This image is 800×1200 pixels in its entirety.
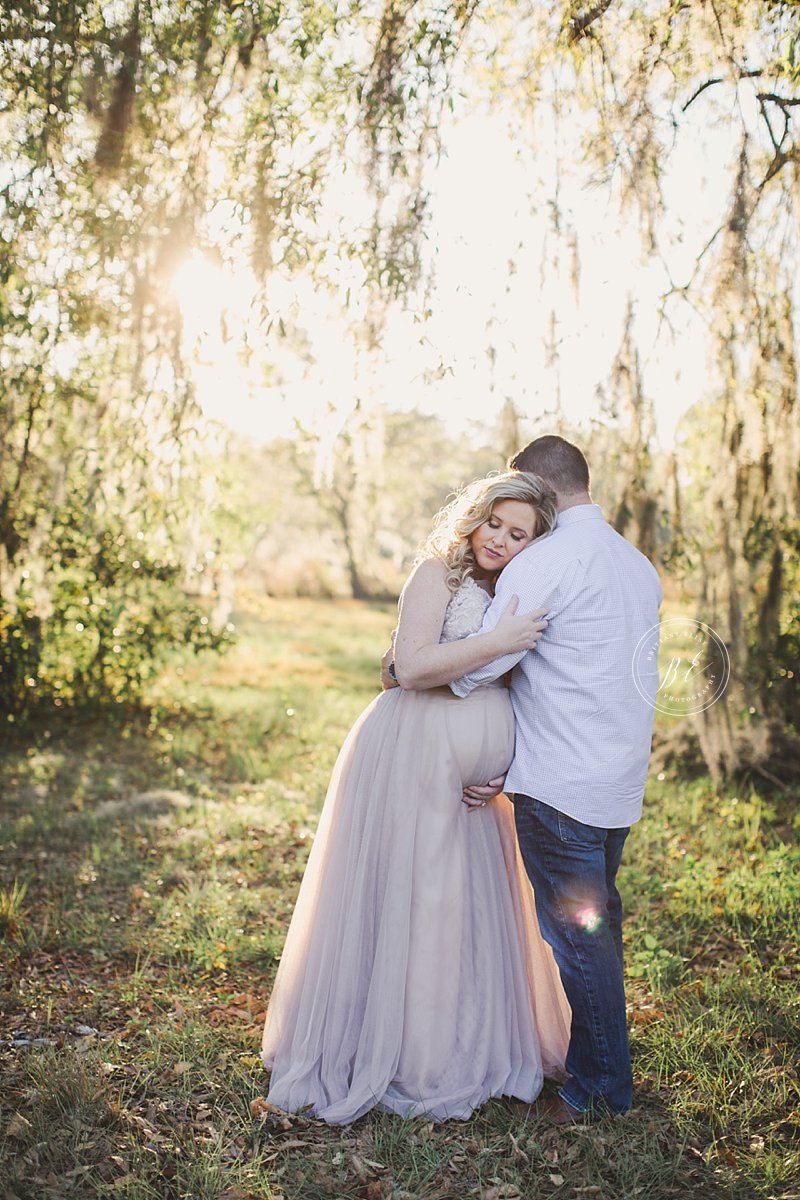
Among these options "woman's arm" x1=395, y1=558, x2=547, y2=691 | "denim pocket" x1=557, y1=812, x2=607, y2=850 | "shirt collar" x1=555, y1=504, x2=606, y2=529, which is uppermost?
"shirt collar" x1=555, y1=504, x2=606, y2=529

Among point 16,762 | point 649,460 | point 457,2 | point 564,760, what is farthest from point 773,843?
point 16,762

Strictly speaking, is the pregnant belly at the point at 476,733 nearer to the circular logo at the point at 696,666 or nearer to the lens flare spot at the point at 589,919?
the lens flare spot at the point at 589,919

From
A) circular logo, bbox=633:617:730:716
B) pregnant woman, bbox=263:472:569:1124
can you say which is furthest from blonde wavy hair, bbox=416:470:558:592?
circular logo, bbox=633:617:730:716

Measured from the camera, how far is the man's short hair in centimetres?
317

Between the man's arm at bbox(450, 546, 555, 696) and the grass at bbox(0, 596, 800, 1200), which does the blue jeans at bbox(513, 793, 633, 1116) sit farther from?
the man's arm at bbox(450, 546, 555, 696)

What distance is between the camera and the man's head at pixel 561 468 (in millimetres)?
3168

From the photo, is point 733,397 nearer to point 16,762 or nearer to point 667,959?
point 667,959

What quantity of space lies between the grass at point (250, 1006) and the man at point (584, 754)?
35 centimetres

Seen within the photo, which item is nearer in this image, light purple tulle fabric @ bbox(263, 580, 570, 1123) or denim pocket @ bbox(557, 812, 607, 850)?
denim pocket @ bbox(557, 812, 607, 850)

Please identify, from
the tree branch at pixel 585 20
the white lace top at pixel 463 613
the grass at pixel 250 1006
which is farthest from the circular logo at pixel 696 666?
the tree branch at pixel 585 20

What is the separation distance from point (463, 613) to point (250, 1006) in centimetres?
215

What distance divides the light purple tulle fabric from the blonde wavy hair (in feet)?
0.33

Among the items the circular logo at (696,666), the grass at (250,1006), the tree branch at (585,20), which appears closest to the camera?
the grass at (250,1006)

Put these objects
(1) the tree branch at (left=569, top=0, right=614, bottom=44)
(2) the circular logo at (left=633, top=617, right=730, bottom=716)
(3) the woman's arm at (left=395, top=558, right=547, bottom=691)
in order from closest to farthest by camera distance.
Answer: (3) the woman's arm at (left=395, top=558, right=547, bottom=691) < (1) the tree branch at (left=569, top=0, right=614, bottom=44) < (2) the circular logo at (left=633, top=617, right=730, bottom=716)
